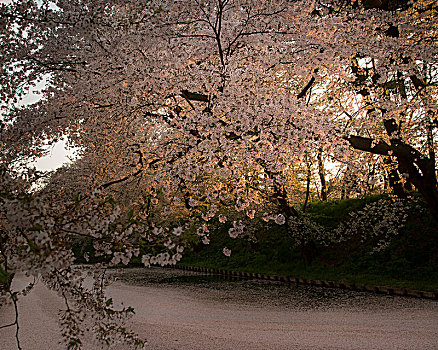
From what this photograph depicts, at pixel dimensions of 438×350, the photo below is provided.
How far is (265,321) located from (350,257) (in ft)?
32.2

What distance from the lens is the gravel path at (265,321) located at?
21.4 ft

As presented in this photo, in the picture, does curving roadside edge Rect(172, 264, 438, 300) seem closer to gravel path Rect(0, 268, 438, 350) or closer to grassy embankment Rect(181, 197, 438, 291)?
grassy embankment Rect(181, 197, 438, 291)

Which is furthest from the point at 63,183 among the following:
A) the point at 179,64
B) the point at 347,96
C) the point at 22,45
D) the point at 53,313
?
the point at 347,96

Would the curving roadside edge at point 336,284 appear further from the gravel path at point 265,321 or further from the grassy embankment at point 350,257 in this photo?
the gravel path at point 265,321

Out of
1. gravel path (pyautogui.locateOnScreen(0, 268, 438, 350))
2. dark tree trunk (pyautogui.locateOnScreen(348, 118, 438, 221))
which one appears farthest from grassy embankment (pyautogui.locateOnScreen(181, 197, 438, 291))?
dark tree trunk (pyautogui.locateOnScreen(348, 118, 438, 221))

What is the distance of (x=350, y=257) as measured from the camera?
666 inches

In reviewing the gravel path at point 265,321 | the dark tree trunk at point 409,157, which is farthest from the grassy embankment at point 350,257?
the dark tree trunk at point 409,157

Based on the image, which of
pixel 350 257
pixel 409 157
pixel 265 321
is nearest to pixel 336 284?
pixel 350 257

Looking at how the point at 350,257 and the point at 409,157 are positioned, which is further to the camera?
the point at 350,257

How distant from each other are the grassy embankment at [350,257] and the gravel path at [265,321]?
185 centimetres

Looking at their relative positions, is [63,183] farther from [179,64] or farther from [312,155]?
[312,155]

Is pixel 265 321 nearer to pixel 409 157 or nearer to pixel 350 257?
pixel 409 157

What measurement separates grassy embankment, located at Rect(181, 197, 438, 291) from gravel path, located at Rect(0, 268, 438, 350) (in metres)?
1.85

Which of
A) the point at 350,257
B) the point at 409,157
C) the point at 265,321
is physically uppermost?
the point at 409,157
